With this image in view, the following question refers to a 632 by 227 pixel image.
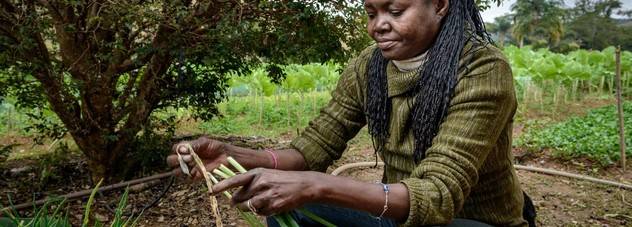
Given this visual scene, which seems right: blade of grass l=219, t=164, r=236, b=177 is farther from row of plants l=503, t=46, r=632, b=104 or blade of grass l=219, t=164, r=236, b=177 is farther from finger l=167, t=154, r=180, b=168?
row of plants l=503, t=46, r=632, b=104

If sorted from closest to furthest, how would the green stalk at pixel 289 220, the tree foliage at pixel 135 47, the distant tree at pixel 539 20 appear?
the green stalk at pixel 289 220, the tree foliage at pixel 135 47, the distant tree at pixel 539 20

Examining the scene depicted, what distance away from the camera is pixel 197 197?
374cm

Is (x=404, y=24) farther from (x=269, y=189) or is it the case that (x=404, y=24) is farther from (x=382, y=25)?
(x=269, y=189)

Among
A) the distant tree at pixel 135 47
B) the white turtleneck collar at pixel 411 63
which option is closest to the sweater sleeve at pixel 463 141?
the white turtleneck collar at pixel 411 63

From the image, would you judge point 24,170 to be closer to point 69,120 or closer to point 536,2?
point 69,120

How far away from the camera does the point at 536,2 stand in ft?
146

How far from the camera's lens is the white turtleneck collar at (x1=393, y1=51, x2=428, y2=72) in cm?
162

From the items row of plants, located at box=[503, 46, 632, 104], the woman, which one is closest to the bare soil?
the woman

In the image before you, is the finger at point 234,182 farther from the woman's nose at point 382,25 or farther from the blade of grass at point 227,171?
the woman's nose at point 382,25

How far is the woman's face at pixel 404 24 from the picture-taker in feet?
4.92

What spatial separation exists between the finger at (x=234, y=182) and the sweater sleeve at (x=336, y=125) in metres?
0.75

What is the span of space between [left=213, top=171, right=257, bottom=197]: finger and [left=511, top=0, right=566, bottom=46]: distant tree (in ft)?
148

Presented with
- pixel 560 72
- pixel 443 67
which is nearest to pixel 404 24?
pixel 443 67

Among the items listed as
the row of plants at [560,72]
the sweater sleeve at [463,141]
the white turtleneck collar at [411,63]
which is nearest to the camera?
the sweater sleeve at [463,141]
